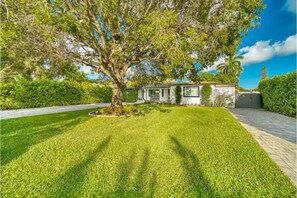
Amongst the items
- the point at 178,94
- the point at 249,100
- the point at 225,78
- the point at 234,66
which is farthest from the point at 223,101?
the point at 234,66

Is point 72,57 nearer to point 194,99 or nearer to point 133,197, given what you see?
point 133,197

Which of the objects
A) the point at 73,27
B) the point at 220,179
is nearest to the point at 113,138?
the point at 220,179

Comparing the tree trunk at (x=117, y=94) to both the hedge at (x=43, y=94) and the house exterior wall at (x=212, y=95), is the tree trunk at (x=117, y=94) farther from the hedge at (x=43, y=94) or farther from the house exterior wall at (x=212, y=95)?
the house exterior wall at (x=212, y=95)

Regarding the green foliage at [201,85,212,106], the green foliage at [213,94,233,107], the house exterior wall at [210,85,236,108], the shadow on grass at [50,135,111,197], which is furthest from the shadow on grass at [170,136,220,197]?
the house exterior wall at [210,85,236,108]

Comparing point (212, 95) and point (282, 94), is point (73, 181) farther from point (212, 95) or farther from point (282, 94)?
point (212, 95)

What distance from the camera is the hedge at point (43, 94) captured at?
15.0m

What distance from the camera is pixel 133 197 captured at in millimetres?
2719

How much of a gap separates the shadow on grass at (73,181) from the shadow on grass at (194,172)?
2.08 m

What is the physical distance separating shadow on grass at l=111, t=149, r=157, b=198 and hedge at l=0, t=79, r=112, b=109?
12.7 meters

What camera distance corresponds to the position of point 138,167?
3.73 meters

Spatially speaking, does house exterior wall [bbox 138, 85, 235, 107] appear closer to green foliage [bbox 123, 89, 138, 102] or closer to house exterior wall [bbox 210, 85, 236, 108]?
house exterior wall [bbox 210, 85, 236, 108]

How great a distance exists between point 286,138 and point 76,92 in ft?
68.6

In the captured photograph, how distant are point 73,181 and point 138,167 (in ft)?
4.44

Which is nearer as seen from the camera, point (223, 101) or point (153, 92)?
point (223, 101)
